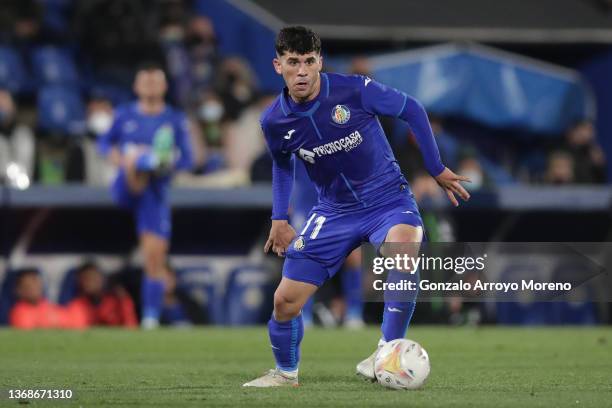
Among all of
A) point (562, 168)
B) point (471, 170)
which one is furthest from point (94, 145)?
point (562, 168)

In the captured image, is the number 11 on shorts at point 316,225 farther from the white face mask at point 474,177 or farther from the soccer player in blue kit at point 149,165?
the white face mask at point 474,177

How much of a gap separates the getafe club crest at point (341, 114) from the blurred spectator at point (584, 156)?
926cm

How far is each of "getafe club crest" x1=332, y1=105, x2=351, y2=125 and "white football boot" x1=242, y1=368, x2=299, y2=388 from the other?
4.47ft

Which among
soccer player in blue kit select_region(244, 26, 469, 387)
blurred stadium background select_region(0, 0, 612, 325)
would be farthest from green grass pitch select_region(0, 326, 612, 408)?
blurred stadium background select_region(0, 0, 612, 325)

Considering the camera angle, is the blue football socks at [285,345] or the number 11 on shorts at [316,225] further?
the number 11 on shorts at [316,225]

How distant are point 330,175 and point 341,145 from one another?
0.74 ft

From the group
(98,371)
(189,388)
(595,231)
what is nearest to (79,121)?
(595,231)

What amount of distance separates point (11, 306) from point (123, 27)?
3858mm

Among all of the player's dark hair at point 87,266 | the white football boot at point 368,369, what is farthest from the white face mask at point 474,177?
the white football boot at point 368,369

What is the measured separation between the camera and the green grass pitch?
20.6 feet

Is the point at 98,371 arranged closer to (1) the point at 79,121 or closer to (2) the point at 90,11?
(1) the point at 79,121

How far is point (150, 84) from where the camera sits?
45.8ft

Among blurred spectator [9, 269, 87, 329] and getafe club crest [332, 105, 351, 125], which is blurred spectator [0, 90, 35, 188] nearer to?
blurred spectator [9, 269, 87, 329]

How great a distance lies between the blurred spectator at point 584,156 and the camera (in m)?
16.0
